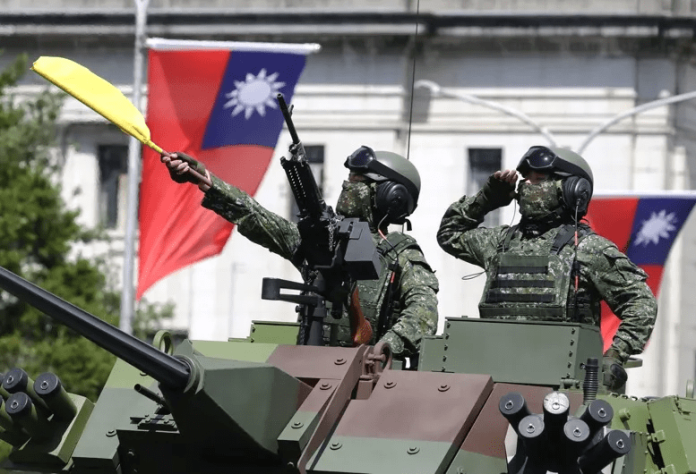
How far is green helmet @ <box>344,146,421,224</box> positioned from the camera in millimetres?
15172

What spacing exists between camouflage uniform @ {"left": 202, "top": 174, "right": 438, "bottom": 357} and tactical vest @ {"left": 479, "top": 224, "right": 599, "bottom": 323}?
1.50 feet

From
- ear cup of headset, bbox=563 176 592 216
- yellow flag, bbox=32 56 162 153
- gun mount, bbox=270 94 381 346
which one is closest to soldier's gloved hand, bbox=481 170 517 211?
ear cup of headset, bbox=563 176 592 216

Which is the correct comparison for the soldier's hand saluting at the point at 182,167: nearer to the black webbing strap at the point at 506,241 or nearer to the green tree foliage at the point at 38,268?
the black webbing strap at the point at 506,241

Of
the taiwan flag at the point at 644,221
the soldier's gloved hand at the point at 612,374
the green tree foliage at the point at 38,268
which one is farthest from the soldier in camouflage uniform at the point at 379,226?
the green tree foliage at the point at 38,268

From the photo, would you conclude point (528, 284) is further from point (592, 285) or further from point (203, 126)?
point (203, 126)

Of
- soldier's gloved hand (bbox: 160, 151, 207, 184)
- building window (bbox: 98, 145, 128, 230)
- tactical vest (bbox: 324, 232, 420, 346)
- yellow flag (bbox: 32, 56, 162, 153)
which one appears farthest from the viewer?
building window (bbox: 98, 145, 128, 230)

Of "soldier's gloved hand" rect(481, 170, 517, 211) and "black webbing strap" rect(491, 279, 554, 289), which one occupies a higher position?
"soldier's gloved hand" rect(481, 170, 517, 211)

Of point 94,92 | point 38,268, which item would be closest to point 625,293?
point 94,92

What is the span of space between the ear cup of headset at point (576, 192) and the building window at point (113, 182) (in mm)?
31564

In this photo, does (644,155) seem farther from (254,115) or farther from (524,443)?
(524,443)

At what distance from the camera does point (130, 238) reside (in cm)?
3109

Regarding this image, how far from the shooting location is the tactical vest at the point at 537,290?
47.0ft

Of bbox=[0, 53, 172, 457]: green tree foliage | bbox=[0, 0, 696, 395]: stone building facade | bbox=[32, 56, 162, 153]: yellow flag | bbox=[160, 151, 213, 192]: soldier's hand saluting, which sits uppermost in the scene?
bbox=[0, 0, 696, 395]: stone building facade

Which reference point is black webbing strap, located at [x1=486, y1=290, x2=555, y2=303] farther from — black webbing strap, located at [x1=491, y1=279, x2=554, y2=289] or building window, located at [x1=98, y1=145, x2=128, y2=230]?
building window, located at [x1=98, y1=145, x2=128, y2=230]
